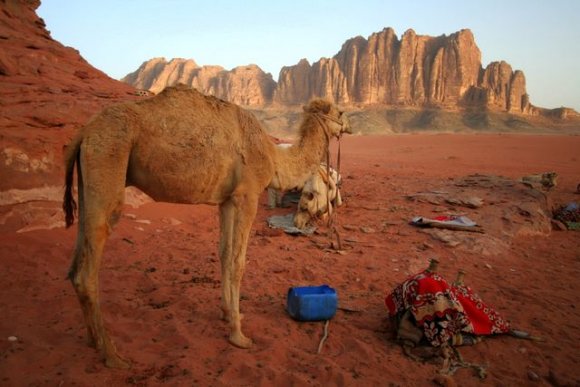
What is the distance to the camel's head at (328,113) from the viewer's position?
17.4 feet

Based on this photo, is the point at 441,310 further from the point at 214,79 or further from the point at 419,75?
the point at 214,79

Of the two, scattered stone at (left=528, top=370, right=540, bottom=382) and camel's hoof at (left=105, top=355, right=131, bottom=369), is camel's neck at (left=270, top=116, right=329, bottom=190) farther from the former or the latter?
scattered stone at (left=528, top=370, right=540, bottom=382)

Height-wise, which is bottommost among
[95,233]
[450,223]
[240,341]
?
[240,341]

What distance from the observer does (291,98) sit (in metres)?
118

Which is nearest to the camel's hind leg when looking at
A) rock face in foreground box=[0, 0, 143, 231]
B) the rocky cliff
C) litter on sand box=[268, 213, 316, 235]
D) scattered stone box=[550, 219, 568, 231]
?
rock face in foreground box=[0, 0, 143, 231]

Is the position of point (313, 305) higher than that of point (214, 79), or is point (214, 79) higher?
point (214, 79)

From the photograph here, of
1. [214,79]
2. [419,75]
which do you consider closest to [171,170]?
[419,75]

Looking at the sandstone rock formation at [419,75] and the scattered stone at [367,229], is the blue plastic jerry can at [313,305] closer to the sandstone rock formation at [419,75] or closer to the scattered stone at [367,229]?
Answer: the scattered stone at [367,229]

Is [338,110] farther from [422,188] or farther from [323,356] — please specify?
[422,188]

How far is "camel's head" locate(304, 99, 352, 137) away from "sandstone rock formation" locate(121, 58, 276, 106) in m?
116

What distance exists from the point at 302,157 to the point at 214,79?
135891 millimetres

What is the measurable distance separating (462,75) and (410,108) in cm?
1580

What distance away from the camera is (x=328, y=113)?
17.7ft

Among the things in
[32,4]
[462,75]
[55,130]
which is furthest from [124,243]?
[462,75]
